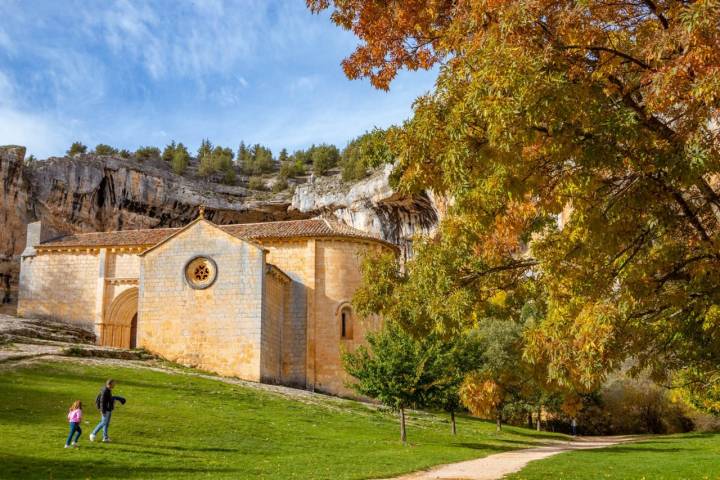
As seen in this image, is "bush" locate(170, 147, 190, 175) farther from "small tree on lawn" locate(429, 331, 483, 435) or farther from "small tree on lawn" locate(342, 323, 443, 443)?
"small tree on lawn" locate(342, 323, 443, 443)

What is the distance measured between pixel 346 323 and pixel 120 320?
1243cm

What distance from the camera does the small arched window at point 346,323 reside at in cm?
3503

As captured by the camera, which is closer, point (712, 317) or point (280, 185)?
point (712, 317)

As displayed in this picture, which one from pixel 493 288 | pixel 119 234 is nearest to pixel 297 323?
pixel 119 234

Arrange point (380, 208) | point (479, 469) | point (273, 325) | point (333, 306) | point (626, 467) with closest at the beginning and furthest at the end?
point (479, 469), point (626, 467), point (273, 325), point (333, 306), point (380, 208)

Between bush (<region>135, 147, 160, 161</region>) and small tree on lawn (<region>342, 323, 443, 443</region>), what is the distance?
175 feet

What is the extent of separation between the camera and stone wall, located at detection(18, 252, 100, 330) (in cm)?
3719

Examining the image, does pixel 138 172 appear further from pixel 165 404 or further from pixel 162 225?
pixel 165 404

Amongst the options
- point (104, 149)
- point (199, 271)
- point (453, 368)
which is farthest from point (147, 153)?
point (453, 368)

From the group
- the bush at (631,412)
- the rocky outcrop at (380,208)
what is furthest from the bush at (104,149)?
the bush at (631,412)

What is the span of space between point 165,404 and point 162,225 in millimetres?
37468

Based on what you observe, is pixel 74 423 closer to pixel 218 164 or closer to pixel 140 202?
pixel 140 202

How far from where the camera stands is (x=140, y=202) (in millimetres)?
54406

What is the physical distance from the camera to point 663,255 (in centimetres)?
997
